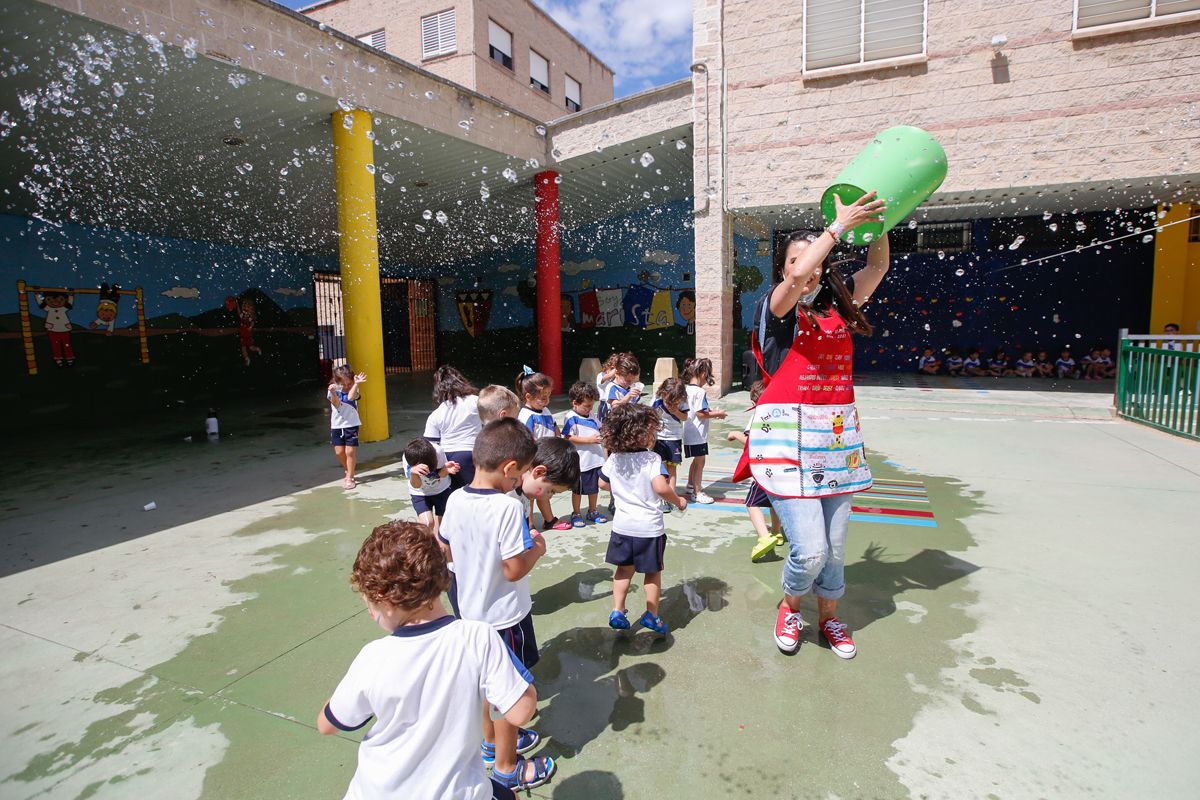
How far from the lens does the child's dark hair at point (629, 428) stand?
3.03 metres

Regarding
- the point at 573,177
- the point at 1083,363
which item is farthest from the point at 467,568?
the point at 1083,363

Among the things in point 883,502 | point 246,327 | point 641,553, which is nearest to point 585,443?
point 641,553

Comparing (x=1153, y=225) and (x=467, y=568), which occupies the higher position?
(x=1153, y=225)

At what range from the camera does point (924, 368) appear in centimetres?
1462

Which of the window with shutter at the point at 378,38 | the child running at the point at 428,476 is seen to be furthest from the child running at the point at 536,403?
the window with shutter at the point at 378,38

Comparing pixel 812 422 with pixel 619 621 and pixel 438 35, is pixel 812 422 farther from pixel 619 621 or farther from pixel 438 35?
pixel 438 35

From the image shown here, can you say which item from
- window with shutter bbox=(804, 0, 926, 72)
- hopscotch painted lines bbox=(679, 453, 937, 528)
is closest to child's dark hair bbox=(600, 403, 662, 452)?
hopscotch painted lines bbox=(679, 453, 937, 528)

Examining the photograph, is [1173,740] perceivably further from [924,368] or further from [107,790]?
[924,368]

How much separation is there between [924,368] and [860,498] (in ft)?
36.2

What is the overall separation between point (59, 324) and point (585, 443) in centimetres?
1339

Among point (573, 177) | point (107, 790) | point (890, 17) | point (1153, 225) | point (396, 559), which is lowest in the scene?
point (107, 790)

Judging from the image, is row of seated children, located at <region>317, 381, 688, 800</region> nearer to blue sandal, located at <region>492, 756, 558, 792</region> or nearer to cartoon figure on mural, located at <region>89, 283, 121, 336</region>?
blue sandal, located at <region>492, 756, 558, 792</region>

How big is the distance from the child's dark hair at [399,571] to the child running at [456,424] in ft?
8.95

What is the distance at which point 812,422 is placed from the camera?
2.61 m
